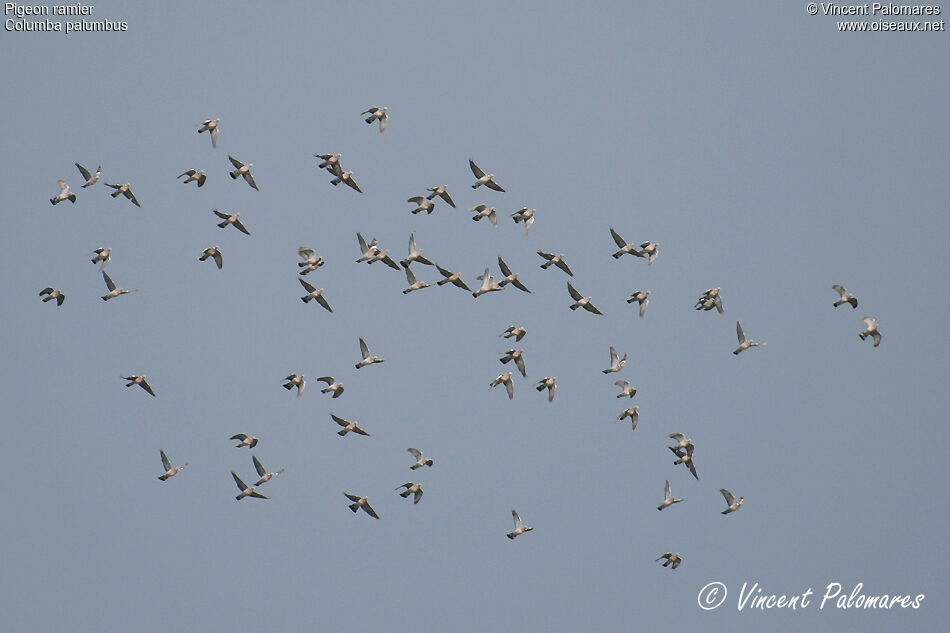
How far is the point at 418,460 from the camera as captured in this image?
88.4 meters

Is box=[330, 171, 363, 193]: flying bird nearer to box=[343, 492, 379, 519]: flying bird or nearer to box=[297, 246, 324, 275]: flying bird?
box=[297, 246, 324, 275]: flying bird

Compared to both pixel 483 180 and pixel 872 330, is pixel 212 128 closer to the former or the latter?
pixel 483 180

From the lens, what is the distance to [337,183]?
87250 millimetres

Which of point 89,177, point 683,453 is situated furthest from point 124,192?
point 683,453

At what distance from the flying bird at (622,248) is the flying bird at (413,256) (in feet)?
25.2

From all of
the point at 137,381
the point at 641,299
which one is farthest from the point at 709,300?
the point at 137,381

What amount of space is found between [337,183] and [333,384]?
8.30 meters

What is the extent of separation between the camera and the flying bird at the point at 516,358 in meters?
87.8

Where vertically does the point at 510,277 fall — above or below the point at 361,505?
above

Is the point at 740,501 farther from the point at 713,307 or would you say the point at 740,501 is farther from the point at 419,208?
the point at 419,208

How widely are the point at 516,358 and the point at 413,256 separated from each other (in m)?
6.05

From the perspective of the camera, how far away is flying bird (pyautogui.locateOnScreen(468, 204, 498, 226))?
8638 cm

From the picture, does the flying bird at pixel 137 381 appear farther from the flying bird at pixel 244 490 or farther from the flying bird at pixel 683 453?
the flying bird at pixel 683 453

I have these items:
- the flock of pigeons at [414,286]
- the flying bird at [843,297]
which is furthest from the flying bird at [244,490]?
the flying bird at [843,297]
